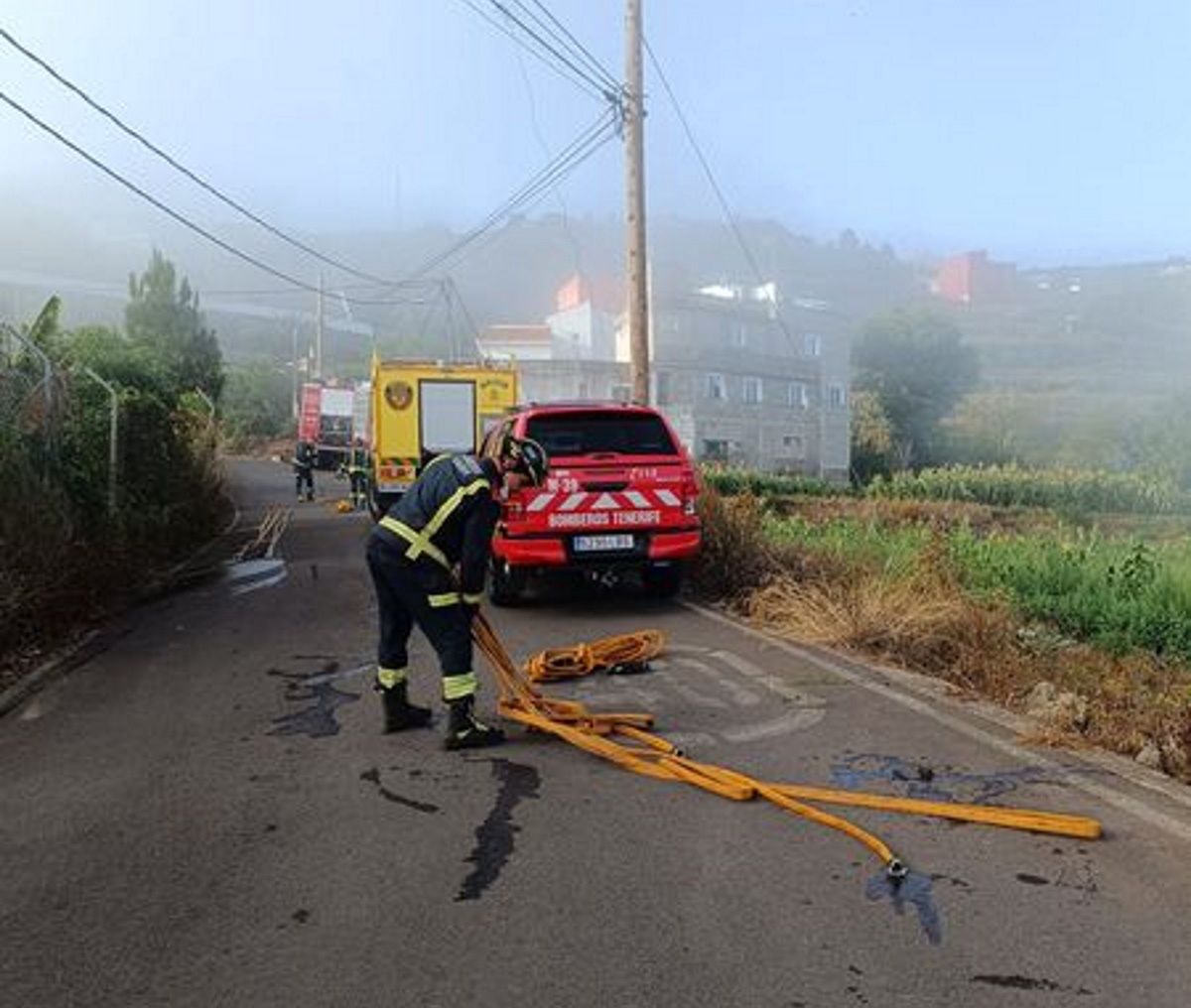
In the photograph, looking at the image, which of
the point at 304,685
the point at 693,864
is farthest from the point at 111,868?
the point at 304,685

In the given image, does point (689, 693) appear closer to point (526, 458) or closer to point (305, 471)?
point (526, 458)

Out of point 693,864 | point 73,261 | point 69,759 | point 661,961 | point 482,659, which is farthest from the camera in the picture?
point 73,261

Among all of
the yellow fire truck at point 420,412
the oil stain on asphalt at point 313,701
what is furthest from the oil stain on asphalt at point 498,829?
the yellow fire truck at point 420,412

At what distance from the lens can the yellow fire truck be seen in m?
21.7

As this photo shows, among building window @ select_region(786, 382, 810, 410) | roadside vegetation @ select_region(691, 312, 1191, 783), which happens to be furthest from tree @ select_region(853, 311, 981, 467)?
roadside vegetation @ select_region(691, 312, 1191, 783)

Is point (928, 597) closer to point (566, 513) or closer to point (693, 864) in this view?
point (566, 513)

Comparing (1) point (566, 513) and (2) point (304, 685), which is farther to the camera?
(1) point (566, 513)

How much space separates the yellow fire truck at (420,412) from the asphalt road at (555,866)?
1429cm

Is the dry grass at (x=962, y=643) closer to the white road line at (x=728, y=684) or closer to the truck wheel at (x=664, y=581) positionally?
the truck wheel at (x=664, y=581)

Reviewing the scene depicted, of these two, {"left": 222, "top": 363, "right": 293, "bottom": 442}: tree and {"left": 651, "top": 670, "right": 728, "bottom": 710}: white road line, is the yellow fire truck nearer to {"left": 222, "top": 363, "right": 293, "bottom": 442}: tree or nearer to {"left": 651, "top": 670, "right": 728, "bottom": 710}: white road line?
{"left": 651, "top": 670, "right": 728, "bottom": 710}: white road line

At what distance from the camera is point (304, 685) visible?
7.84m

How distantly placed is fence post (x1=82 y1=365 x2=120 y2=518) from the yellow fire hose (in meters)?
7.72

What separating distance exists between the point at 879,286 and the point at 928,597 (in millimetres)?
155522

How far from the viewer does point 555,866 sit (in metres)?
4.48
